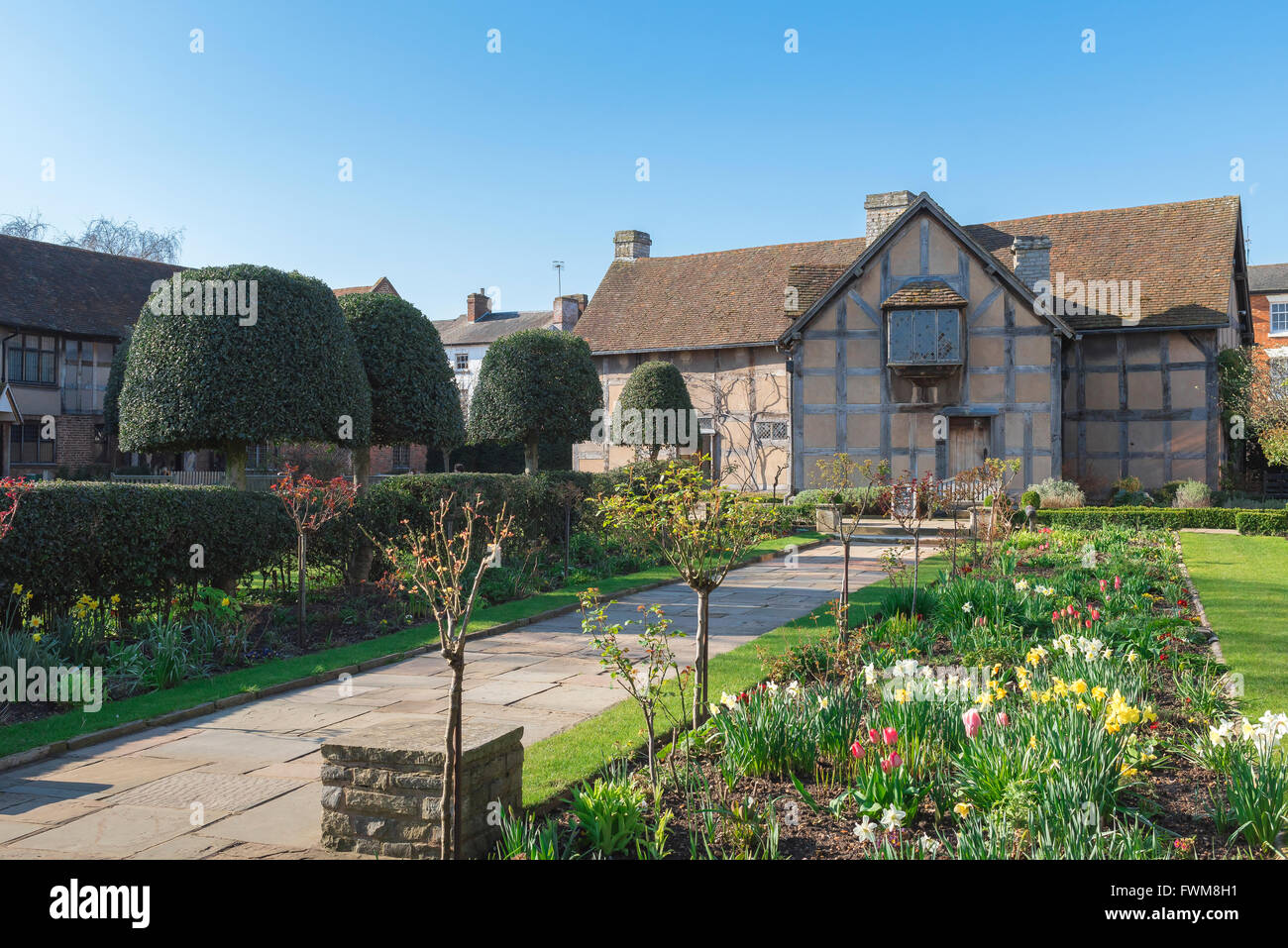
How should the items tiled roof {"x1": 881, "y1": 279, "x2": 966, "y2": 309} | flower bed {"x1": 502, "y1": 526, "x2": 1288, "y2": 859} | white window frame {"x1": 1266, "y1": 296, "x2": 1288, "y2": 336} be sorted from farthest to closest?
white window frame {"x1": 1266, "y1": 296, "x2": 1288, "y2": 336}, tiled roof {"x1": 881, "y1": 279, "x2": 966, "y2": 309}, flower bed {"x1": 502, "y1": 526, "x2": 1288, "y2": 859}

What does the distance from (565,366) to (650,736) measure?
1609 cm

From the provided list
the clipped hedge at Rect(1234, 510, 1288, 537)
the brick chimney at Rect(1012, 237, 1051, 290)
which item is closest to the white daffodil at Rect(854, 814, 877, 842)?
the clipped hedge at Rect(1234, 510, 1288, 537)

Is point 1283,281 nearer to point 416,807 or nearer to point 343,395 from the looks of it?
point 343,395

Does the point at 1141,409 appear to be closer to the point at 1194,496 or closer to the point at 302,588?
the point at 1194,496

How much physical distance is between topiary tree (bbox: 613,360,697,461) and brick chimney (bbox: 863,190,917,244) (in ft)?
31.8

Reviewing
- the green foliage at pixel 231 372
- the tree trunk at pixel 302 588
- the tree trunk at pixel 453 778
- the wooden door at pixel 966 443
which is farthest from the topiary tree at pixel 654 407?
the tree trunk at pixel 453 778

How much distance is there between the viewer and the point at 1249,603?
1052 cm

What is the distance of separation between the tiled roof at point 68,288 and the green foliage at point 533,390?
47.5ft

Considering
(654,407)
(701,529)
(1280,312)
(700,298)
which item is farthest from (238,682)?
(1280,312)

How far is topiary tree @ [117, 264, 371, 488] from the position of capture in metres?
12.0

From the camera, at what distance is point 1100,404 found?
24234 mm

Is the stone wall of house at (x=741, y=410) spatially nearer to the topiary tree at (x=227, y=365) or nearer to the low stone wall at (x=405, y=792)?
the topiary tree at (x=227, y=365)

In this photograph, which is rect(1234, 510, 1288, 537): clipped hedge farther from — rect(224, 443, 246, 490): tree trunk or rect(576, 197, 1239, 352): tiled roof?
rect(224, 443, 246, 490): tree trunk

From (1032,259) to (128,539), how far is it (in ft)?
73.9
